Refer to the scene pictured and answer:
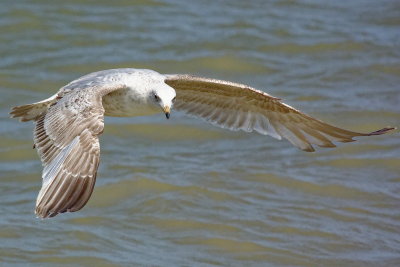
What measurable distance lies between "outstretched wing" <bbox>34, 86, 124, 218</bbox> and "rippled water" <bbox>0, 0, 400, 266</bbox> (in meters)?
1.61

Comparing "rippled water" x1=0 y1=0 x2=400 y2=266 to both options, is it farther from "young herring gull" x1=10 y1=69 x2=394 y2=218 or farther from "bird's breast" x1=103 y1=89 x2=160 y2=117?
"bird's breast" x1=103 y1=89 x2=160 y2=117

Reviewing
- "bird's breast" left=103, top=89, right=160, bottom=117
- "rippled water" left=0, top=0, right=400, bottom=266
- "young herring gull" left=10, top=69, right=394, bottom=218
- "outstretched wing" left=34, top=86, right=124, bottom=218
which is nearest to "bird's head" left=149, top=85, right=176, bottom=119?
Answer: "young herring gull" left=10, top=69, right=394, bottom=218

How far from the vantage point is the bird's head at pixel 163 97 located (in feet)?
23.0

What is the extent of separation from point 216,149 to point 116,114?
263cm

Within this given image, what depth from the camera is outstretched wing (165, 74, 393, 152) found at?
7566 millimetres

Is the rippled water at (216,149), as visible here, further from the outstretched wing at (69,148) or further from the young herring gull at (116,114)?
the outstretched wing at (69,148)

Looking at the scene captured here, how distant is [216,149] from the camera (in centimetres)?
984

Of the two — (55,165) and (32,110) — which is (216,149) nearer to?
(32,110)

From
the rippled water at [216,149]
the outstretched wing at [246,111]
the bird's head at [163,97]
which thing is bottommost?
the rippled water at [216,149]

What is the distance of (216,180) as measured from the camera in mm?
9242

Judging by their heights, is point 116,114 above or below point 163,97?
below

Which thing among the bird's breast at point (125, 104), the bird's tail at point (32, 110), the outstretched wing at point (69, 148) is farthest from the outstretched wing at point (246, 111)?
the outstretched wing at point (69, 148)

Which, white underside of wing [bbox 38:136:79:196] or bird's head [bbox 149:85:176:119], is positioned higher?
bird's head [bbox 149:85:176:119]

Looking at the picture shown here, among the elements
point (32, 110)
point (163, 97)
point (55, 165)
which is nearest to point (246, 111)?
point (163, 97)
